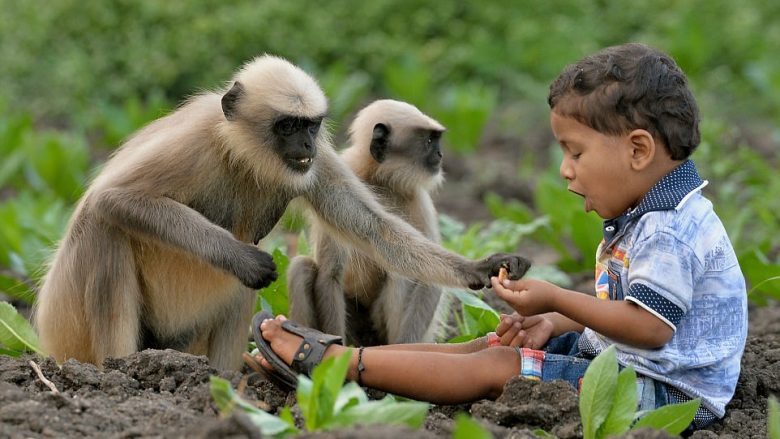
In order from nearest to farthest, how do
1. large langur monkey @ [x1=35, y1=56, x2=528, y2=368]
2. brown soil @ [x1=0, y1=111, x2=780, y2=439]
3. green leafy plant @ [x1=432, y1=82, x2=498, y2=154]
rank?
brown soil @ [x1=0, y1=111, x2=780, y2=439] < large langur monkey @ [x1=35, y1=56, x2=528, y2=368] < green leafy plant @ [x1=432, y1=82, x2=498, y2=154]

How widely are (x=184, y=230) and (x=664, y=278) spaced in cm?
200

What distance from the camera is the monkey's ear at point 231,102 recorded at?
216 inches

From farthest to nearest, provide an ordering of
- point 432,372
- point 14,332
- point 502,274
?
point 14,332, point 502,274, point 432,372

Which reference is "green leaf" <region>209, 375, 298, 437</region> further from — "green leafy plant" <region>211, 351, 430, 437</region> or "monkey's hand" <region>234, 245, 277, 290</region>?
"monkey's hand" <region>234, 245, 277, 290</region>

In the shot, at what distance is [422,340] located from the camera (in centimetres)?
627

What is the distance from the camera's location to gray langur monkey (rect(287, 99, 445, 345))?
617 cm

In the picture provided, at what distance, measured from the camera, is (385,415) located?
383cm

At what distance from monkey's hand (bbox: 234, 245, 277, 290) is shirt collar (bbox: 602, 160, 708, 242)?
4.77 feet

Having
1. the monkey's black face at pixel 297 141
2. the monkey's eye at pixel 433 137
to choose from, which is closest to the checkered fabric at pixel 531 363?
the monkey's black face at pixel 297 141

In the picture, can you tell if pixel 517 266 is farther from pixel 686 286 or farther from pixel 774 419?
pixel 774 419

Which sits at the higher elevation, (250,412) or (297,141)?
(297,141)

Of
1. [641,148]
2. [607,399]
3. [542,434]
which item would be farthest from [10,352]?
[641,148]

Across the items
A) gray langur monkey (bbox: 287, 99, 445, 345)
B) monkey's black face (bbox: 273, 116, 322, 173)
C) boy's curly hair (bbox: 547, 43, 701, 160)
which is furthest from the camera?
gray langur monkey (bbox: 287, 99, 445, 345)

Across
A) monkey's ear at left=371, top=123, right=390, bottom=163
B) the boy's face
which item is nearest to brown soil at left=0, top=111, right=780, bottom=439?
the boy's face
